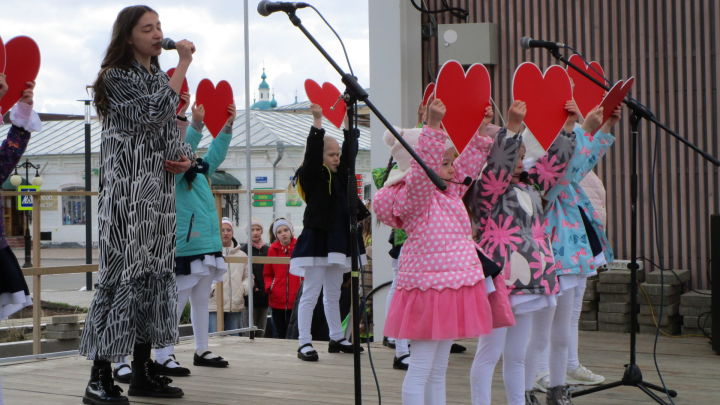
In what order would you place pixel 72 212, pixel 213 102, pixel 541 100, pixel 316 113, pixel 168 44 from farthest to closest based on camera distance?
pixel 72 212, pixel 213 102, pixel 316 113, pixel 168 44, pixel 541 100

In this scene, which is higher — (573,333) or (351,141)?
(351,141)

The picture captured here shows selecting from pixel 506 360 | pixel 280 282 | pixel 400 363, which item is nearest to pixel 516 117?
pixel 506 360

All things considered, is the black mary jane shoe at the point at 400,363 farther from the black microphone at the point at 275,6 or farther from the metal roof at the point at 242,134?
the metal roof at the point at 242,134

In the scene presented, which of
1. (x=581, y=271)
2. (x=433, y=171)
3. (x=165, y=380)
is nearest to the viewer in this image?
(x=433, y=171)

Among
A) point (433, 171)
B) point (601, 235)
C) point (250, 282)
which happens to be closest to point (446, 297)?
point (433, 171)

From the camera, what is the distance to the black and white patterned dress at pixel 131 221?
3.98 meters

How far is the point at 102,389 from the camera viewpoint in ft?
13.3

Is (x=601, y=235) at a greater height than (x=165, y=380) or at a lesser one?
greater

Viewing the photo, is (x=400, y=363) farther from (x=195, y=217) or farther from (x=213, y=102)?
(x=213, y=102)

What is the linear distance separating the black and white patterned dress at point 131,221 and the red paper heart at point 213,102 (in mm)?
1102

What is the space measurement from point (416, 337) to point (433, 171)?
599 millimetres

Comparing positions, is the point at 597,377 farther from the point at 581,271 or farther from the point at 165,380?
the point at 165,380

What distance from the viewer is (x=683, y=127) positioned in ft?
22.5

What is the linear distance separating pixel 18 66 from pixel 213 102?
2.01 metres
